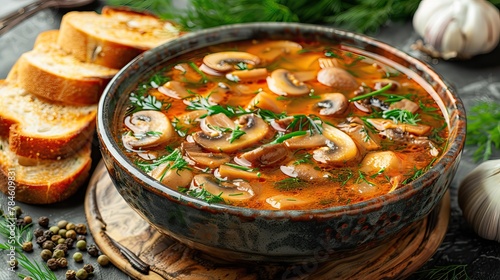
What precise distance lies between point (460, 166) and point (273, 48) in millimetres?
1339

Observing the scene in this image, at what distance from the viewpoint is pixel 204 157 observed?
10.2 ft

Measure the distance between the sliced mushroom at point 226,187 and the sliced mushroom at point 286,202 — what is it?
0.09m

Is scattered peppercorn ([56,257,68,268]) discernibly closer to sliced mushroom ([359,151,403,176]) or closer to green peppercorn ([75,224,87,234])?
green peppercorn ([75,224,87,234])

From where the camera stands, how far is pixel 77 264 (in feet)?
10.9

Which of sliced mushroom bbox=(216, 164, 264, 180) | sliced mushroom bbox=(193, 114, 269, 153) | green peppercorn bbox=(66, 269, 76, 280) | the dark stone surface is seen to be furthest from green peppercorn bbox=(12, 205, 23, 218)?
sliced mushroom bbox=(216, 164, 264, 180)

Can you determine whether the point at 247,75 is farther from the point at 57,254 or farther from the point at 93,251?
the point at 57,254

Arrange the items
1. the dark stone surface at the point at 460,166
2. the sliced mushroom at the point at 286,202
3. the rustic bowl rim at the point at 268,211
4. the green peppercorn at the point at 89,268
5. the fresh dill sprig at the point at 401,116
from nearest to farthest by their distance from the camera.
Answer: the rustic bowl rim at the point at 268,211 → the sliced mushroom at the point at 286,202 → the green peppercorn at the point at 89,268 → the dark stone surface at the point at 460,166 → the fresh dill sprig at the point at 401,116

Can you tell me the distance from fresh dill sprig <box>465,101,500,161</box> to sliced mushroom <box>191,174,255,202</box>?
70.8 inches

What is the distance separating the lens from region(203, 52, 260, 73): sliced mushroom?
388 centimetres

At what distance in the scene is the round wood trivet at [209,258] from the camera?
10.4 ft

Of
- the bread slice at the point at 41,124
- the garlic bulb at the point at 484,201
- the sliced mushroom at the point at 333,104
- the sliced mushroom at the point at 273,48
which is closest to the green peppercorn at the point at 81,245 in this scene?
the bread slice at the point at 41,124

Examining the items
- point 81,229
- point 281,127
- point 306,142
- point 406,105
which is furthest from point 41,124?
point 406,105

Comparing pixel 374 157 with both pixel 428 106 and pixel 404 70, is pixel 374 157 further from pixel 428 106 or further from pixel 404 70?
pixel 404 70

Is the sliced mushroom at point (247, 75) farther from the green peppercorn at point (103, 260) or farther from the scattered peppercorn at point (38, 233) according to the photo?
the scattered peppercorn at point (38, 233)
